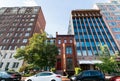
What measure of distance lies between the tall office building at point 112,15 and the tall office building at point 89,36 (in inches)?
79.4

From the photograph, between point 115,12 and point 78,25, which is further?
point 115,12

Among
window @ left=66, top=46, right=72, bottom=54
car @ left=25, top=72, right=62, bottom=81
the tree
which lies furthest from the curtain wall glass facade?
car @ left=25, top=72, right=62, bottom=81

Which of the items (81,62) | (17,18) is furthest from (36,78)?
(17,18)

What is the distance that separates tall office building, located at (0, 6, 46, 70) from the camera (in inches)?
2046

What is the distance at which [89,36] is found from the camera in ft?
173

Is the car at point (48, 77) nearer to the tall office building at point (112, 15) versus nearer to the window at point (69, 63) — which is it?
the window at point (69, 63)

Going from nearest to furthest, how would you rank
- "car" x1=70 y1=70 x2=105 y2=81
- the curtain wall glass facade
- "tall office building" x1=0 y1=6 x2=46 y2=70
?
1. "car" x1=70 y1=70 x2=105 y2=81
2. the curtain wall glass facade
3. "tall office building" x1=0 y1=6 x2=46 y2=70

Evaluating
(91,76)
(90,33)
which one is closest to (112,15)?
(90,33)

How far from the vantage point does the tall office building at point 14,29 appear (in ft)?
170

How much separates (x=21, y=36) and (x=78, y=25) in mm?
23511

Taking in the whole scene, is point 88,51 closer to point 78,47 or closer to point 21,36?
point 78,47

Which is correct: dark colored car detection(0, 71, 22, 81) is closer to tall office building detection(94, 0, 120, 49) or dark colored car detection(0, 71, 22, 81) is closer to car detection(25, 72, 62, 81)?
car detection(25, 72, 62, 81)

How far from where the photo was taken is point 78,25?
188 ft

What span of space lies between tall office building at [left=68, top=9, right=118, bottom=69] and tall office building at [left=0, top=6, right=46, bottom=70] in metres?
19.2
